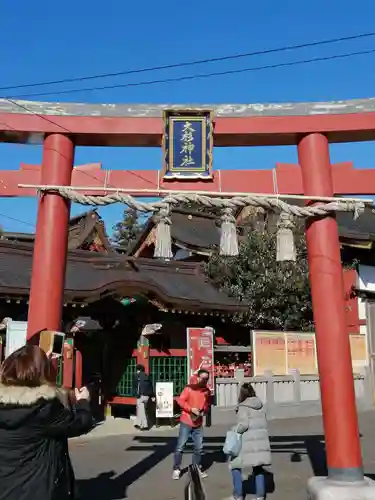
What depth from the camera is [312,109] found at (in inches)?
265

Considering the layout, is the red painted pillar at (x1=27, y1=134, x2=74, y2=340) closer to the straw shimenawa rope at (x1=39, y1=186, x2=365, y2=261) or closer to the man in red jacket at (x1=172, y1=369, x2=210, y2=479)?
the straw shimenawa rope at (x1=39, y1=186, x2=365, y2=261)

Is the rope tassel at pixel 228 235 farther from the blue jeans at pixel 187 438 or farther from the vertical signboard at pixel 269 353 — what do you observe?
the vertical signboard at pixel 269 353

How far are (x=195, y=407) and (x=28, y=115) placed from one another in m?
4.65

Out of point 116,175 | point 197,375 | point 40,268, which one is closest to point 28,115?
point 116,175

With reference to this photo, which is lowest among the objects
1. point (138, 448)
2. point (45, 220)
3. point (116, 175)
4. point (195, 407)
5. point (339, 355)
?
point (138, 448)

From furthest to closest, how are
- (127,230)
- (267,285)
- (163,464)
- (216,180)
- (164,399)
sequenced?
(127,230)
(267,285)
(164,399)
(163,464)
(216,180)

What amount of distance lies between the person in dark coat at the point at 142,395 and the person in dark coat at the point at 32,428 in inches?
383

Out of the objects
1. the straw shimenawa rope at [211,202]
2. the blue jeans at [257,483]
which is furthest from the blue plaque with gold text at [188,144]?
the blue jeans at [257,483]

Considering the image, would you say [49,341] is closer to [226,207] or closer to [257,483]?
[226,207]

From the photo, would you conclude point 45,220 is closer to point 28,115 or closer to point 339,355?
point 28,115

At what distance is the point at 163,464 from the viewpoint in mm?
8453

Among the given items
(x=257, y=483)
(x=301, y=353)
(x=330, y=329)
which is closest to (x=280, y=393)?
(x=301, y=353)

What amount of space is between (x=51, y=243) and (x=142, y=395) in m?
7.31

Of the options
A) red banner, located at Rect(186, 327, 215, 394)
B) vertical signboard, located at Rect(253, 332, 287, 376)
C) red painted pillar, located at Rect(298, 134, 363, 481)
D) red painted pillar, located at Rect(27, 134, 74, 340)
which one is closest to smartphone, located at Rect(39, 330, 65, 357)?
red painted pillar, located at Rect(27, 134, 74, 340)
